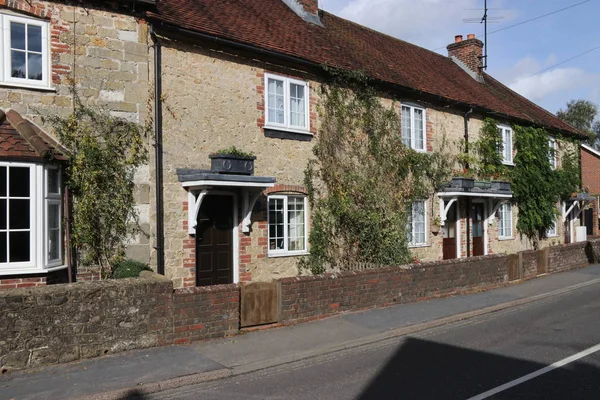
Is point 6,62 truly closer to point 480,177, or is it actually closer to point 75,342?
point 75,342

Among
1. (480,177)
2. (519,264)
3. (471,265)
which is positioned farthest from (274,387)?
(480,177)

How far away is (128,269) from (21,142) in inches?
107

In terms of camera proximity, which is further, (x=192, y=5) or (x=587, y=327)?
(x=192, y=5)

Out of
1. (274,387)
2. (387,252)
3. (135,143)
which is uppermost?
(135,143)

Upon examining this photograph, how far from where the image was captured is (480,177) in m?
19.0

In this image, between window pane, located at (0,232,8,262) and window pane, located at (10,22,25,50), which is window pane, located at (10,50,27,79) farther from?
window pane, located at (0,232,8,262)

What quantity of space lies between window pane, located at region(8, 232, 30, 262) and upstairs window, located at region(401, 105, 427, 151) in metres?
10.9

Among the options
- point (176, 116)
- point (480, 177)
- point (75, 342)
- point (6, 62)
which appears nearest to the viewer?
point (75, 342)

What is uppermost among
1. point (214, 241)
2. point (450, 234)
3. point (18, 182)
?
point (18, 182)

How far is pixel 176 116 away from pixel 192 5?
3200 mm

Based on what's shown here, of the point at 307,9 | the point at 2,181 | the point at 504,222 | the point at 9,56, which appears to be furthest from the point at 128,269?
the point at 504,222

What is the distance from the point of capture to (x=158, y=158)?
1033 centimetres

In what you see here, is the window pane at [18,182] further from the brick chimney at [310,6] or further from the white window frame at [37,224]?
the brick chimney at [310,6]

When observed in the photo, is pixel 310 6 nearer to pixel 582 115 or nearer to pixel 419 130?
pixel 419 130
